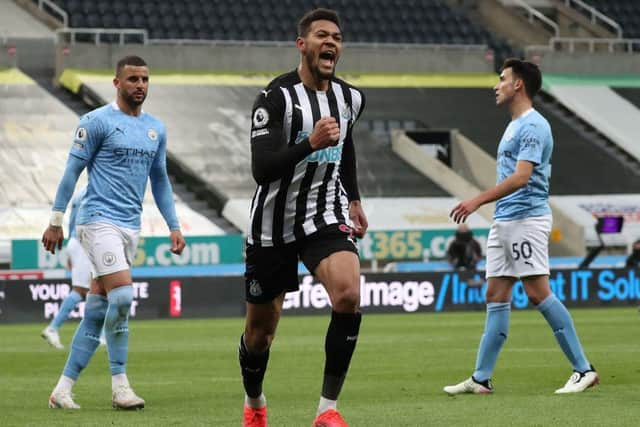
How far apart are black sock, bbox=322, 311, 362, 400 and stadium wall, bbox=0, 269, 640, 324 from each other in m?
16.2

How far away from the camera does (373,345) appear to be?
53.2 ft

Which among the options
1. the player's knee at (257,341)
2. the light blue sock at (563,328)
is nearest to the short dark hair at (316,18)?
the player's knee at (257,341)

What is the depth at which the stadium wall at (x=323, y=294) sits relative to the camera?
2362cm

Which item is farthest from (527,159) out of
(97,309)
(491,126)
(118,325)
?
(491,126)

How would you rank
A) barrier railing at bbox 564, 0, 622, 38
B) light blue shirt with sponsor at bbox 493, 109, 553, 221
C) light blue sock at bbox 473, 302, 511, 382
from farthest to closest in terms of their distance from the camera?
barrier railing at bbox 564, 0, 622, 38, light blue sock at bbox 473, 302, 511, 382, light blue shirt with sponsor at bbox 493, 109, 553, 221

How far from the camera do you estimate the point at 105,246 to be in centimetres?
935

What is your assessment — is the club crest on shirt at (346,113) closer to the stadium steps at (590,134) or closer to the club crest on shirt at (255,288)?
the club crest on shirt at (255,288)

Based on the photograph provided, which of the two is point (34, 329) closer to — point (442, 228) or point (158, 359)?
point (158, 359)

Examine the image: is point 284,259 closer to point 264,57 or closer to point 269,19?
point 264,57

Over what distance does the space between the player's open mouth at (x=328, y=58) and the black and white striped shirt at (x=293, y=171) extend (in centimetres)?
20

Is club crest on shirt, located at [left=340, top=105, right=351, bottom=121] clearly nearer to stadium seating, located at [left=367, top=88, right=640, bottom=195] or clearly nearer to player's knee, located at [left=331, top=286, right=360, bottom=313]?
player's knee, located at [left=331, top=286, right=360, bottom=313]

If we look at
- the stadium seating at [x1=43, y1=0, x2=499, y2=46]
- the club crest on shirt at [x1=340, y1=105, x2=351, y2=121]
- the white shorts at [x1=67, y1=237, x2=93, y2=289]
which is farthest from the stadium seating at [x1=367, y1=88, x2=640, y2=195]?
the club crest on shirt at [x1=340, y1=105, x2=351, y2=121]

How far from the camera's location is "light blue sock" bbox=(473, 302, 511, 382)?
10055 mm

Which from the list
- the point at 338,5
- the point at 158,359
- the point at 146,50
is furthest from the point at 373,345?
the point at 338,5
